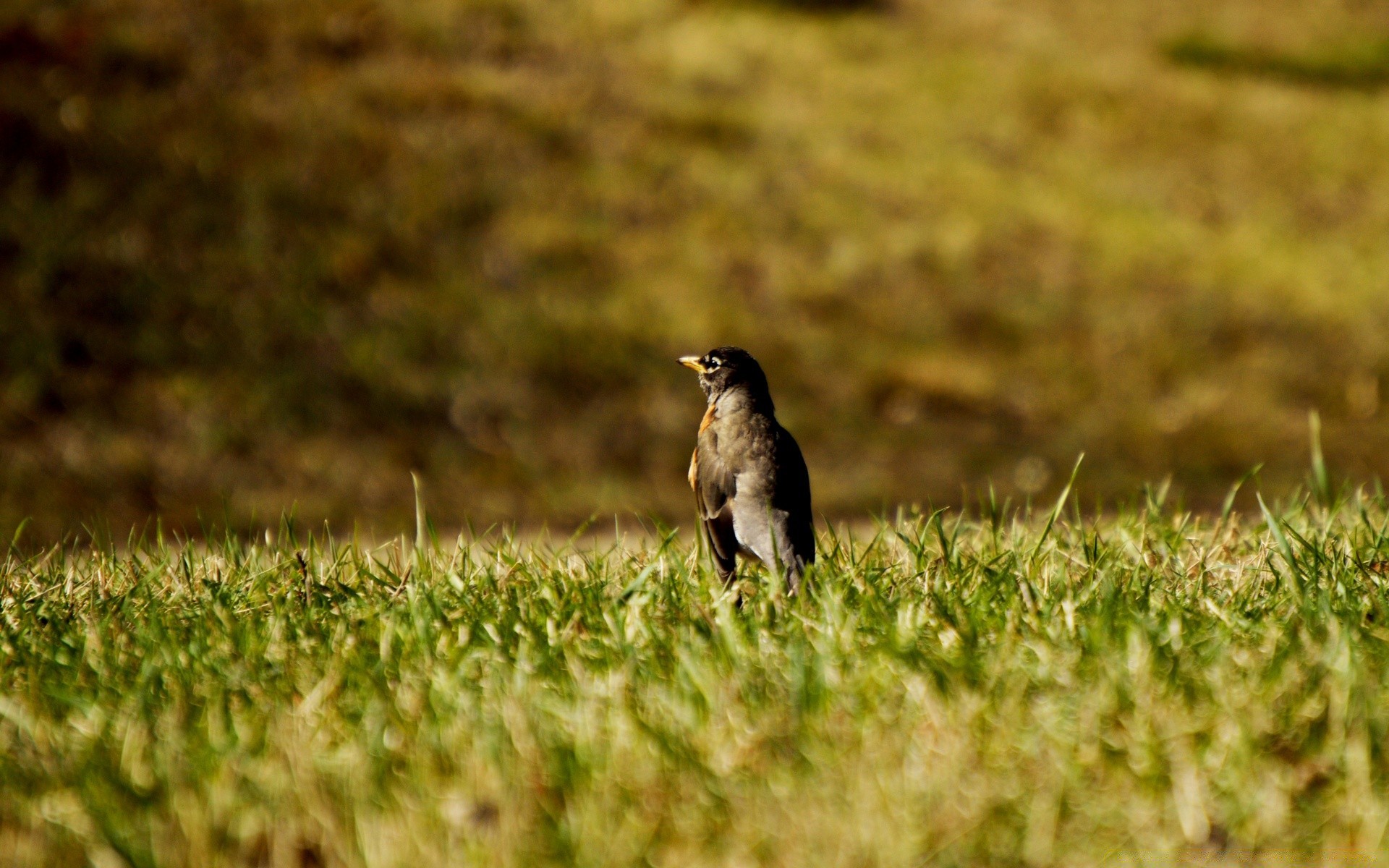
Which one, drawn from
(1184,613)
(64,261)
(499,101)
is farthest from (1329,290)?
(64,261)

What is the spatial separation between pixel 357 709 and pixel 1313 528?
11.7 ft

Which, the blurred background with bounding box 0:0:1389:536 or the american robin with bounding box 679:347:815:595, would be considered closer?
the american robin with bounding box 679:347:815:595

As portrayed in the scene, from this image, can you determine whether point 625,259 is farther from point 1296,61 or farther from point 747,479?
point 1296,61

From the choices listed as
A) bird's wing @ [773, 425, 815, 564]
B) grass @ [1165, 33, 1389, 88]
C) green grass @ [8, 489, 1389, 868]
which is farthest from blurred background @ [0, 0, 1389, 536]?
green grass @ [8, 489, 1389, 868]

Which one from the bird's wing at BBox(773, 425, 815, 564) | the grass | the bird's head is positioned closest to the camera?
the bird's wing at BBox(773, 425, 815, 564)

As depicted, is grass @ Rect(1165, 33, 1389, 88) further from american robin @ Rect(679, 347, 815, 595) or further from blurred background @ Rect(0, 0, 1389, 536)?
american robin @ Rect(679, 347, 815, 595)

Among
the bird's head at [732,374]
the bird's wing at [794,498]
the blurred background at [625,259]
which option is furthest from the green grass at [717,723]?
the blurred background at [625,259]

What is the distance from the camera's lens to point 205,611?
389 centimetres

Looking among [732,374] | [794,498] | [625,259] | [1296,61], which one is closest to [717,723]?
[794,498]

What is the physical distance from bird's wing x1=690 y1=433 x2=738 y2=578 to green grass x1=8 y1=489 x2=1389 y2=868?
0.37m

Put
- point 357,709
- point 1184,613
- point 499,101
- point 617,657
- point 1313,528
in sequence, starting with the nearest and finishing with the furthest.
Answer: point 357,709 < point 617,657 < point 1184,613 < point 1313,528 < point 499,101

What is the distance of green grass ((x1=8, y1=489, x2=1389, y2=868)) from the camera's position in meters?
2.57

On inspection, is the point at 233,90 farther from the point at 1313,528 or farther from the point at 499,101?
the point at 1313,528

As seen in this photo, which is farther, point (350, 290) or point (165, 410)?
point (350, 290)
